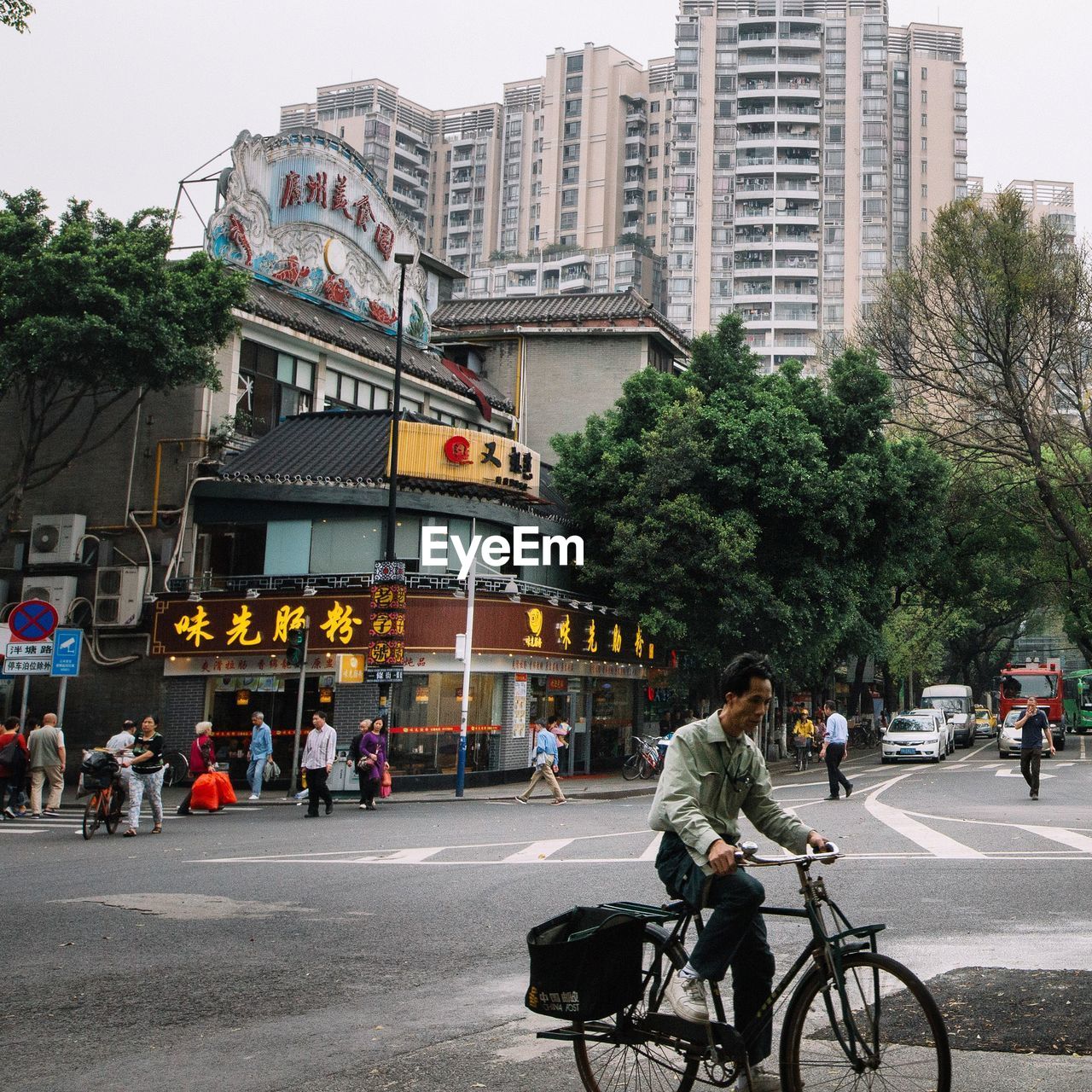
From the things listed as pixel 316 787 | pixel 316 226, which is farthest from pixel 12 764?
pixel 316 226

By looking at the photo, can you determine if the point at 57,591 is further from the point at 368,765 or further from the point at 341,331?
the point at 368,765

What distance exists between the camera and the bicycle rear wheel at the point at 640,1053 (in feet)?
15.8

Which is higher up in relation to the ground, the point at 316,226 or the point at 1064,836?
the point at 316,226

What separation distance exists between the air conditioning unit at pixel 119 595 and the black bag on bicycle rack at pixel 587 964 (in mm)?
27108

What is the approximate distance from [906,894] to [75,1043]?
705cm

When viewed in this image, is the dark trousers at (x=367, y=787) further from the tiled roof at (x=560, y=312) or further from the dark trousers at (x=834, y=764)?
the tiled roof at (x=560, y=312)

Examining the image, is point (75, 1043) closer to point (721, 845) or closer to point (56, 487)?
point (721, 845)

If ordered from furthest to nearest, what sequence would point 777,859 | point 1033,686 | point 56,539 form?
point 1033,686, point 56,539, point 777,859

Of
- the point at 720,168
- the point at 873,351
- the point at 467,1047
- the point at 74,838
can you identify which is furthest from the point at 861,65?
the point at 467,1047

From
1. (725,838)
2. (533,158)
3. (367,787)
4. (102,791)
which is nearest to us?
(725,838)

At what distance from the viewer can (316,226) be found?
3559 cm

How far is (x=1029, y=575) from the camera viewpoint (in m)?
52.2

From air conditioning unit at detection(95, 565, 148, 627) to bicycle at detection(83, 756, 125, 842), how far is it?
13.2 m

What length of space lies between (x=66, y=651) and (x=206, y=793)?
3416 millimetres
